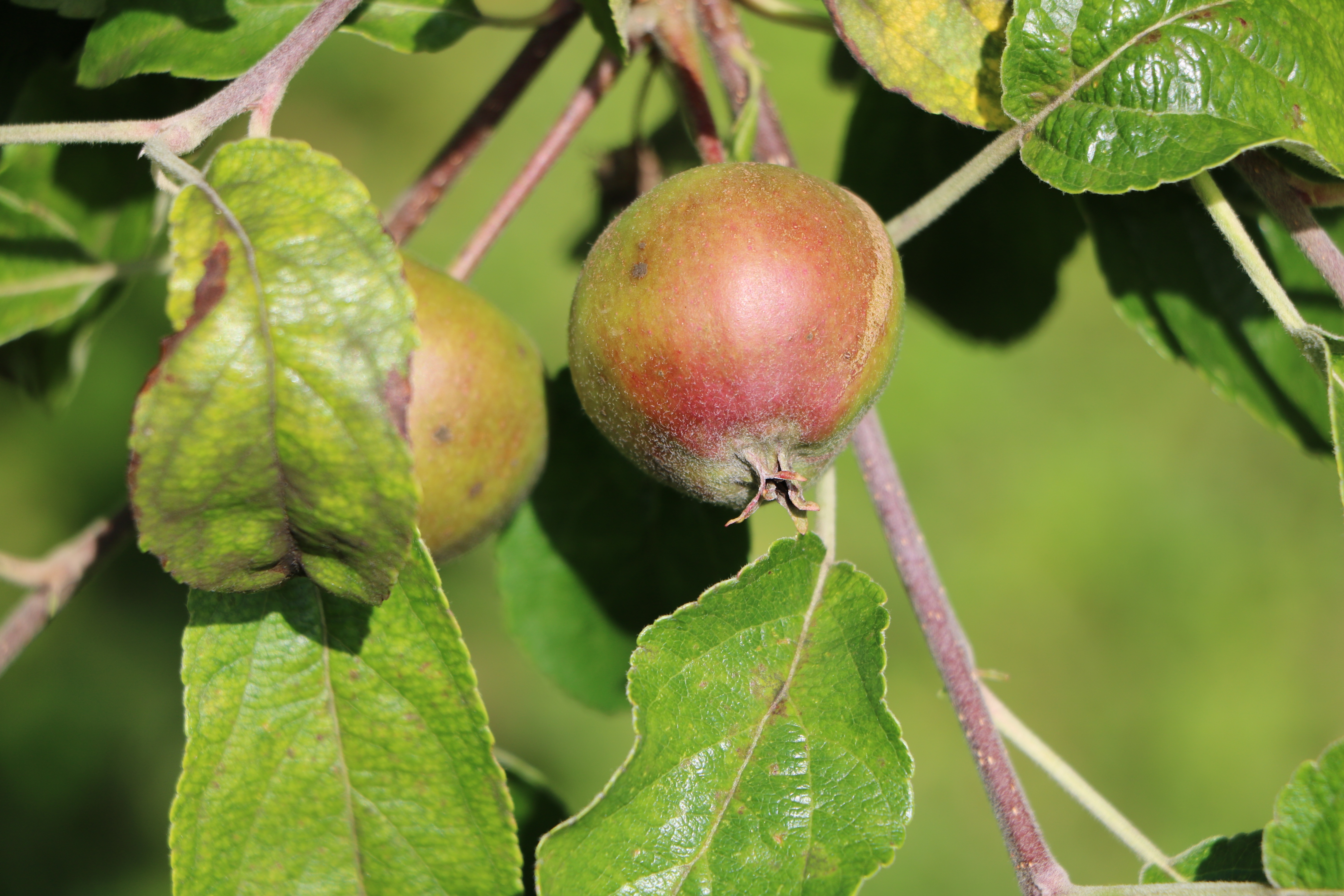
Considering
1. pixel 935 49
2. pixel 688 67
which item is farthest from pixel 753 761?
pixel 688 67

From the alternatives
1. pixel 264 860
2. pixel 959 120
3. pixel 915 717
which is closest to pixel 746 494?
pixel 959 120

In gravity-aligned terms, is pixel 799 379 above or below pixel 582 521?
above

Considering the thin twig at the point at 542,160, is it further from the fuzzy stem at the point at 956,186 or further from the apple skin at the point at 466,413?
the fuzzy stem at the point at 956,186

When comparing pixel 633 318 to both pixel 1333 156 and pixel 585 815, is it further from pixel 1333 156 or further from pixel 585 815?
pixel 1333 156

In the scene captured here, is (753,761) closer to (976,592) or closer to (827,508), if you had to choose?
(827,508)

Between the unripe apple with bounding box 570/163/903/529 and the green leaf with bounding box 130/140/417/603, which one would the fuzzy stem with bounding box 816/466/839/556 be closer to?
the unripe apple with bounding box 570/163/903/529

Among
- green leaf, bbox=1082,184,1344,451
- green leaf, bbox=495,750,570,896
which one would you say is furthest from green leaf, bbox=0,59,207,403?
green leaf, bbox=1082,184,1344,451

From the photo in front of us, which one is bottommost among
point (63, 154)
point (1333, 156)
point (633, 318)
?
point (63, 154)
